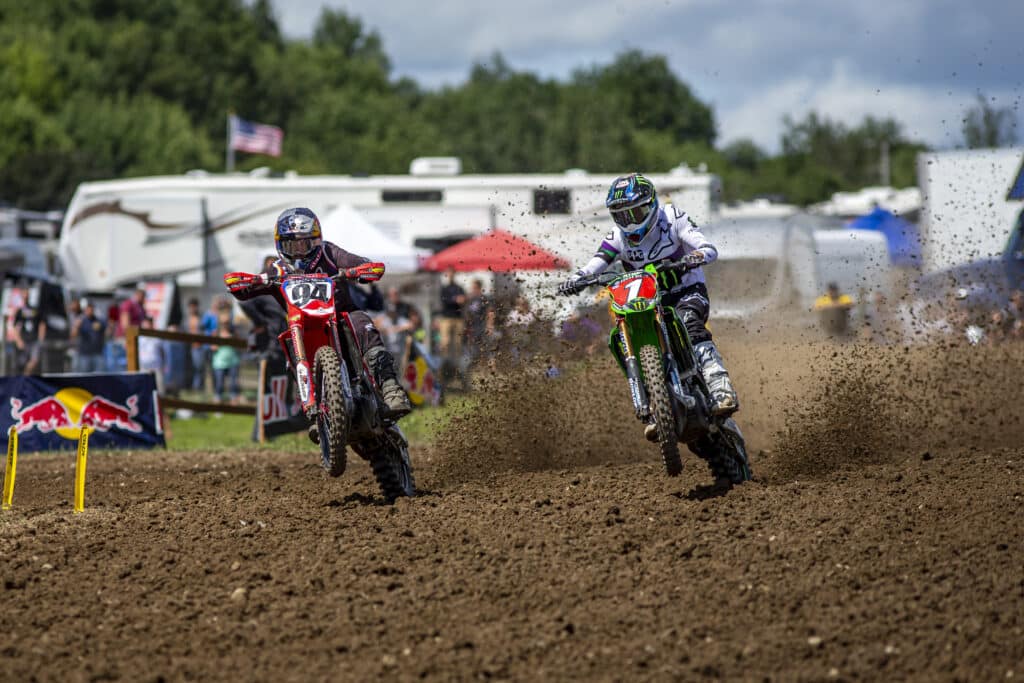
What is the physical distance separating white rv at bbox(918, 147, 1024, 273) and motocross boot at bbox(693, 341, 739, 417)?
31.1 ft

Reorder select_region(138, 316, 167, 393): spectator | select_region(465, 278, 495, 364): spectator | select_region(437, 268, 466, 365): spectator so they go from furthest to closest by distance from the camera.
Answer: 1. select_region(437, 268, 466, 365): spectator
2. select_region(138, 316, 167, 393): spectator
3. select_region(465, 278, 495, 364): spectator

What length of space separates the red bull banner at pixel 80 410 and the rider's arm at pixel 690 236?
8.03 meters

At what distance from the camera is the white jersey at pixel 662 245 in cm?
977

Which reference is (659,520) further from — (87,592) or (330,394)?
(87,592)

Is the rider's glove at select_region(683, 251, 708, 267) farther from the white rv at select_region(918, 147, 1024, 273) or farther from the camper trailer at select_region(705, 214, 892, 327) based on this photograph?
the camper trailer at select_region(705, 214, 892, 327)

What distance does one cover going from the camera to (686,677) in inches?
226

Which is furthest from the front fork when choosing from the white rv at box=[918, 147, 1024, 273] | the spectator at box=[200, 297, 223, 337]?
the spectator at box=[200, 297, 223, 337]

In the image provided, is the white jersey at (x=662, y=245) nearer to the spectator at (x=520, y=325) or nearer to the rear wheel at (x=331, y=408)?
the rear wheel at (x=331, y=408)

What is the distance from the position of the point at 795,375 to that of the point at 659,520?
243 inches

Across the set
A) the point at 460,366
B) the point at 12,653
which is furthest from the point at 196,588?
the point at 460,366

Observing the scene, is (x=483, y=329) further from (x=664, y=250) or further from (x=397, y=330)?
(x=397, y=330)

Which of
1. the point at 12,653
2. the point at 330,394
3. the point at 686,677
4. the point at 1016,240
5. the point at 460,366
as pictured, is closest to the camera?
the point at 686,677

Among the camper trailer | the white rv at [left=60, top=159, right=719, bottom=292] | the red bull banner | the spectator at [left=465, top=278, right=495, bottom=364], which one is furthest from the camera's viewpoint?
the white rv at [left=60, top=159, right=719, bottom=292]

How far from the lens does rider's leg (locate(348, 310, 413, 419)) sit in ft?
30.8
